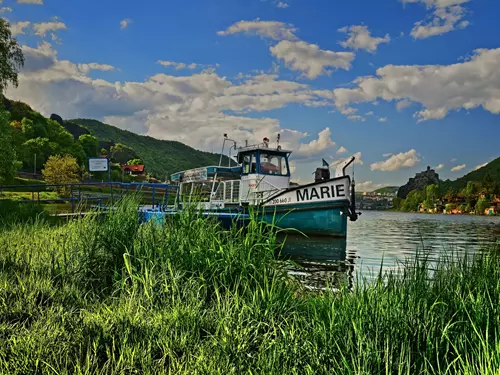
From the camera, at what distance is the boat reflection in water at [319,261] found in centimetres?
951

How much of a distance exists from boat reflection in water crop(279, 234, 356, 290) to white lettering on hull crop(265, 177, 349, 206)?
5.86ft

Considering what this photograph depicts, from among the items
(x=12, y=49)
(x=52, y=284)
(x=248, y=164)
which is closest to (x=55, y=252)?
(x=52, y=284)

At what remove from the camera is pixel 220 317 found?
157 inches

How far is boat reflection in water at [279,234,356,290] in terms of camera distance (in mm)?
9508

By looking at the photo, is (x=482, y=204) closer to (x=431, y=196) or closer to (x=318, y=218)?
(x=431, y=196)

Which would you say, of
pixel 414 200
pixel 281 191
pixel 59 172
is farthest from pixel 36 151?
pixel 414 200

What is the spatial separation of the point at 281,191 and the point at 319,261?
24.1ft

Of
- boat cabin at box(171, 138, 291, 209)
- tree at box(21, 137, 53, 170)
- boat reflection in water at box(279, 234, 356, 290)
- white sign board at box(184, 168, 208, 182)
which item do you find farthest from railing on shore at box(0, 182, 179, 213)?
tree at box(21, 137, 53, 170)

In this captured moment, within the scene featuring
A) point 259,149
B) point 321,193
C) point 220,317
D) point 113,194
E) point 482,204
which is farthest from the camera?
point 482,204

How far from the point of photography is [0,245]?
284 inches

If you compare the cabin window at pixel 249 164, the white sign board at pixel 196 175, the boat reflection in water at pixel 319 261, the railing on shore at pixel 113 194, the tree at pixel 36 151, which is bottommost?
the boat reflection in water at pixel 319 261

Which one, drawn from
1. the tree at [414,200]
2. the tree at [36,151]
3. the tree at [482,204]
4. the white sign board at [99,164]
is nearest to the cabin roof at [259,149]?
the white sign board at [99,164]

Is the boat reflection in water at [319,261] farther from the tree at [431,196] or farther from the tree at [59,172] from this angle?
the tree at [431,196]

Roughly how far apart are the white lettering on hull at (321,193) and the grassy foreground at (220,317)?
1395 centimetres
